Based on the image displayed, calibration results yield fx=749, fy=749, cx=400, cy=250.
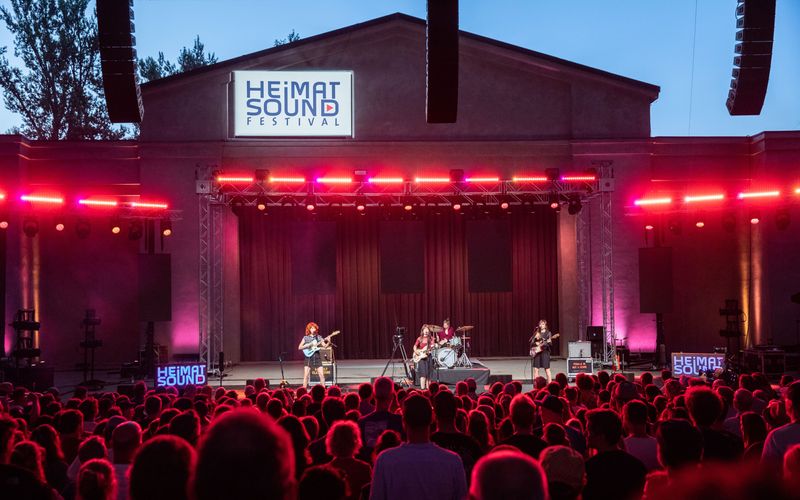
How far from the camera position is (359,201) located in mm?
21203

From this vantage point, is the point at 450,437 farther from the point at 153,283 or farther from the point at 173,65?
the point at 173,65

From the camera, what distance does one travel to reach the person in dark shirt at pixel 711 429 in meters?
4.93

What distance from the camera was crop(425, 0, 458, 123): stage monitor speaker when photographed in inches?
326

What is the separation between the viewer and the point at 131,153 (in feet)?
76.4

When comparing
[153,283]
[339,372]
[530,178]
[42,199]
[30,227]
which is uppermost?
[530,178]

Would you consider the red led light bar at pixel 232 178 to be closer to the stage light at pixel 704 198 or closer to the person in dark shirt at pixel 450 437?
the stage light at pixel 704 198

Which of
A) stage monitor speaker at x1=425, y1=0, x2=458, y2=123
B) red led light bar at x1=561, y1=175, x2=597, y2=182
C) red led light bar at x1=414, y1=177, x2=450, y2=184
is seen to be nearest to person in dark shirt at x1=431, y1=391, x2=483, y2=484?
stage monitor speaker at x1=425, y1=0, x2=458, y2=123

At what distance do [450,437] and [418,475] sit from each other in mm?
1337

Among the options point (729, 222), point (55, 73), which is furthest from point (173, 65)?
point (729, 222)

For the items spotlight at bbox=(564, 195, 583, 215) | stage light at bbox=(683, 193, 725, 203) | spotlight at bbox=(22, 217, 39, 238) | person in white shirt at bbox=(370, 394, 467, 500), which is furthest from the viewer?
spotlight at bbox=(564, 195, 583, 215)

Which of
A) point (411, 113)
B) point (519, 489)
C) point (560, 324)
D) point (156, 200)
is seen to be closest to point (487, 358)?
point (560, 324)

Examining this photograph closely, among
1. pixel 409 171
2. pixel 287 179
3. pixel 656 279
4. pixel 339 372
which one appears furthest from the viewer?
pixel 409 171

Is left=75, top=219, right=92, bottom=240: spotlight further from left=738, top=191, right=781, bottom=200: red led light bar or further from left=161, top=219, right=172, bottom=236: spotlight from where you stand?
left=738, top=191, right=781, bottom=200: red led light bar

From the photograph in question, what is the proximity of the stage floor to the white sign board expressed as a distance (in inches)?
281
